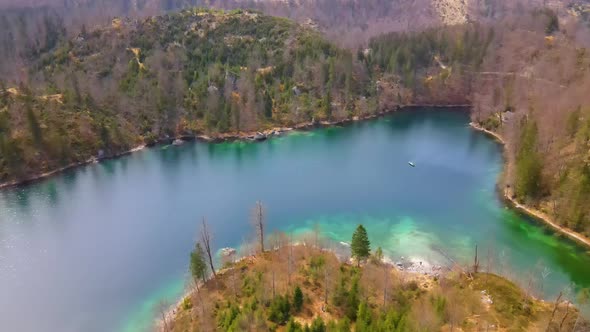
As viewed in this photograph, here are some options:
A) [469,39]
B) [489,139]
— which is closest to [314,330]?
[489,139]

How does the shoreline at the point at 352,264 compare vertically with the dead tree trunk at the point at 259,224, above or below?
below

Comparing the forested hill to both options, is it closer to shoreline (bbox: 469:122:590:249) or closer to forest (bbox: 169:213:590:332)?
forest (bbox: 169:213:590:332)

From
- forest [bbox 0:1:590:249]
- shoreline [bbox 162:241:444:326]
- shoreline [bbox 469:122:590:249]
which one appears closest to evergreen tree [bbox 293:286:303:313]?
shoreline [bbox 162:241:444:326]

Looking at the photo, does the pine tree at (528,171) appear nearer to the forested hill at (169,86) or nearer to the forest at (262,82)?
the forest at (262,82)

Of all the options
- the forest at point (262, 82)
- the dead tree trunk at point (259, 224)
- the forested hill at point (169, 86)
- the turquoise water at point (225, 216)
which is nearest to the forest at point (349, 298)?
the dead tree trunk at point (259, 224)

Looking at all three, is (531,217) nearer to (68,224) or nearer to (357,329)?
(357,329)

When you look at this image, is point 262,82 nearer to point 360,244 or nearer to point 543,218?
point 360,244
